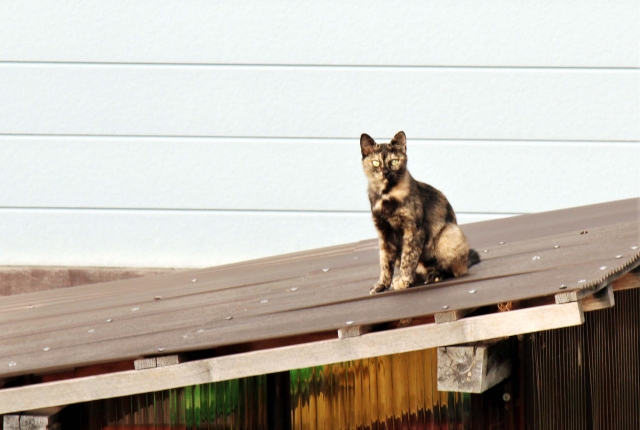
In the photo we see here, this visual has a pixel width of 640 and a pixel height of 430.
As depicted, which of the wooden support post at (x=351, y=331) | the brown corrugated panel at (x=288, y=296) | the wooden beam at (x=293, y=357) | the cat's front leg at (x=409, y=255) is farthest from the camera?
the cat's front leg at (x=409, y=255)

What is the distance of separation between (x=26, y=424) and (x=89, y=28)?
3942 millimetres

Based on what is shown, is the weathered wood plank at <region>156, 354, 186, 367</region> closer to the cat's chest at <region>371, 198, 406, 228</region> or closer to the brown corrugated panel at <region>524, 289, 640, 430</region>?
the cat's chest at <region>371, 198, 406, 228</region>

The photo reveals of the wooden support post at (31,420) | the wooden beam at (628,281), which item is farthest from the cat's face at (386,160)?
the wooden support post at (31,420)

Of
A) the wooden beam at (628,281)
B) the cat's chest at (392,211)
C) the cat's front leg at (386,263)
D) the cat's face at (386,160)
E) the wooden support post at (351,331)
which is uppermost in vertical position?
the cat's face at (386,160)

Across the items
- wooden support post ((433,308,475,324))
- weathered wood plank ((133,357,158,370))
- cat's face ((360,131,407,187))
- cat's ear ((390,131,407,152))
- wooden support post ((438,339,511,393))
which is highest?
cat's ear ((390,131,407,152))

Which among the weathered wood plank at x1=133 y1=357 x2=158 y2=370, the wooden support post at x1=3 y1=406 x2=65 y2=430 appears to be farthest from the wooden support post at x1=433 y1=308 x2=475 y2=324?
the wooden support post at x1=3 y1=406 x2=65 y2=430

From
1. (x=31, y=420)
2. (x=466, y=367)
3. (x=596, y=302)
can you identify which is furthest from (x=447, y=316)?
(x=31, y=420)

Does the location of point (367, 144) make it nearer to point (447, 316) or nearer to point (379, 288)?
point (379, 288)

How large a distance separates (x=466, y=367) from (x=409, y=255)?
23.3 inches

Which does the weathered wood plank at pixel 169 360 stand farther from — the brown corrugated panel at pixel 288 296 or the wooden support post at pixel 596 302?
the wooden support post at pixel 596 302

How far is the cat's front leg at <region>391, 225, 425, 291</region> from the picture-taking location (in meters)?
3.47

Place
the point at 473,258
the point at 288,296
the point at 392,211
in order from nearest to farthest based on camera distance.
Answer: the point at 392,211, the point at 288,296, the point at 473,258

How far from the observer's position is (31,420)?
338cm

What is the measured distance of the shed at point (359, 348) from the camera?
3.01 metres
